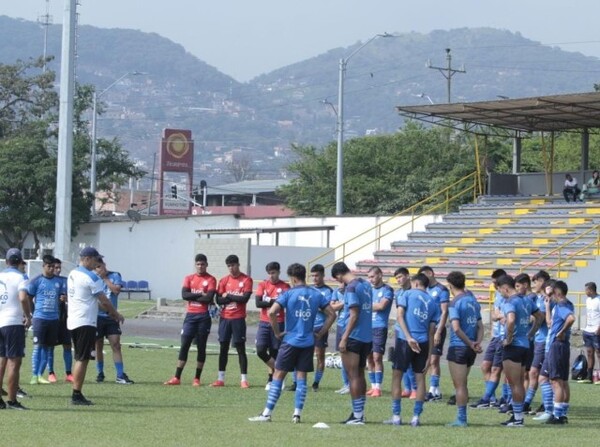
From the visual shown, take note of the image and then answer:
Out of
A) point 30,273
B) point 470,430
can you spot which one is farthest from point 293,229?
point 470,430

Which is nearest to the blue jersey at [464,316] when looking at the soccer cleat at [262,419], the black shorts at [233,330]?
the soccer cleat at [262,419]

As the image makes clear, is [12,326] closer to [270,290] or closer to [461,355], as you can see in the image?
[270,290]

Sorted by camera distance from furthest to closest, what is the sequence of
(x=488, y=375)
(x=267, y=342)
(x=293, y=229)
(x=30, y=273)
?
1. (x=293, y=229)
2. (x=30, y=273)
3. (x=267, y=342)
4. (x=488, y=375)

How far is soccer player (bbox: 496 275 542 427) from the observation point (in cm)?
1569

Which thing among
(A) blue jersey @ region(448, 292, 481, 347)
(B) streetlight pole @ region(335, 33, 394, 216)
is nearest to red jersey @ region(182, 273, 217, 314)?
(A) blue jersey @ region(448, 292, 481, 347)

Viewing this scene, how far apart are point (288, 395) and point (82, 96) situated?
58.7m

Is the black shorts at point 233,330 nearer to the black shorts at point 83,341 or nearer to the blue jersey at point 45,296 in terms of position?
the blue jersey at point 45,296

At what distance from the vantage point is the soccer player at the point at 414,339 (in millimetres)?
15242

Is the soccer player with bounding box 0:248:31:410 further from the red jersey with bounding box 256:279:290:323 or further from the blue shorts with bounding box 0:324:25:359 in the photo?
the red jersey with bounding box 256:279:290:323

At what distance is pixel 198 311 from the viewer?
20.2 metres

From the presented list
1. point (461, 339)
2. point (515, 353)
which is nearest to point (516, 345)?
point (515, 353)

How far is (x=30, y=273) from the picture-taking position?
1217 inches

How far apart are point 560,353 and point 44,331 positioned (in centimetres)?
756

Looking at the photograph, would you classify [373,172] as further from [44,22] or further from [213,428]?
[213,428]
